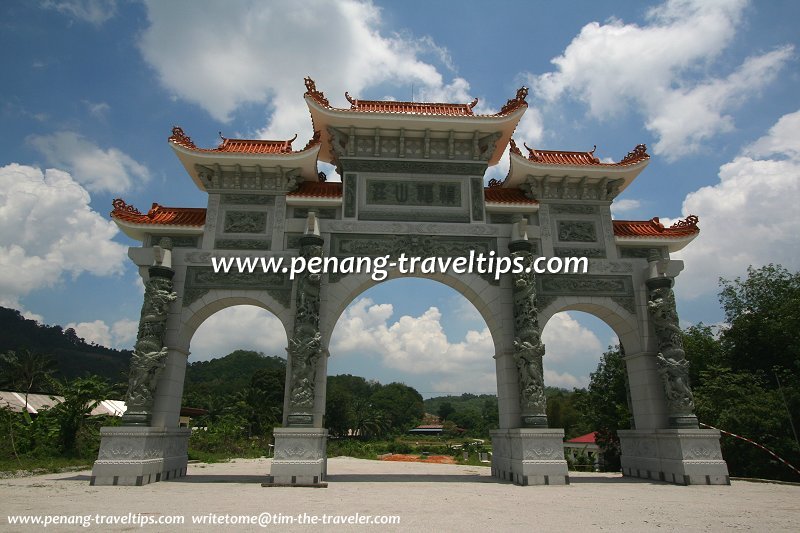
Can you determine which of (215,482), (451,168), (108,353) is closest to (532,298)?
(451,168)

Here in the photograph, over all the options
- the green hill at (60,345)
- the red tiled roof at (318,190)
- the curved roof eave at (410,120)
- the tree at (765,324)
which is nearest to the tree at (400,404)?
the green hill at (60,345)

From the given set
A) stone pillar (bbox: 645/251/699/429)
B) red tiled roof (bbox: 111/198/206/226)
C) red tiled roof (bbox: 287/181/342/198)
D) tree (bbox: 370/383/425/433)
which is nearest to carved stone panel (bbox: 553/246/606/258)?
stone pillar (bbox: 645/251/699/429)

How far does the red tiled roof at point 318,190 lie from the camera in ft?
37.7

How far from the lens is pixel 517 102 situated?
11727 mm

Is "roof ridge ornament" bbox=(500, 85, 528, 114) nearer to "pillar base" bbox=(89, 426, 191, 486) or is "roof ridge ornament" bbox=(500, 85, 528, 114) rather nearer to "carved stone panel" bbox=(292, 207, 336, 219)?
"carved stone panel" bbox=(292, 207, 336, 219)

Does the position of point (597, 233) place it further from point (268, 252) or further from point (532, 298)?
point (268, 252)

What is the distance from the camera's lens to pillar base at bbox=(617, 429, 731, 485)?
379 inches

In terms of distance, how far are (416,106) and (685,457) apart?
33.3 ft

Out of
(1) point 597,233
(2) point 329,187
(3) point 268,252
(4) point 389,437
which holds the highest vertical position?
(2) point 329,187

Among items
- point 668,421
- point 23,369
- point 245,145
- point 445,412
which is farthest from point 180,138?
point 445,412

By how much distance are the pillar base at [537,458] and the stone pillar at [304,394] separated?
4007mm

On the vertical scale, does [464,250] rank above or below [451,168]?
below

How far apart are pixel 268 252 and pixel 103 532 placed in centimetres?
705

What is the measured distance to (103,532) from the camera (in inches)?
189
